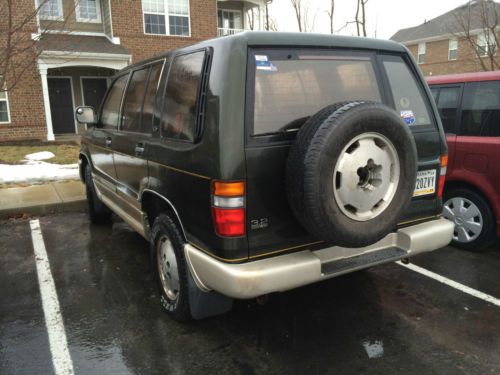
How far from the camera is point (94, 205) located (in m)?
5.72

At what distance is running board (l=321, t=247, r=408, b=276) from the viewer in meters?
2.70

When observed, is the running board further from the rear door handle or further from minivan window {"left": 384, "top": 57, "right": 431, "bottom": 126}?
the rear door handle

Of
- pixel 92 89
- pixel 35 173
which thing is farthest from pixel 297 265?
pixel 92 89

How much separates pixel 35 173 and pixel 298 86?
7.58m

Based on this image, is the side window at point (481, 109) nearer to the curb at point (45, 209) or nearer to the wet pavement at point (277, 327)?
the wet pavement at point (277, 327)

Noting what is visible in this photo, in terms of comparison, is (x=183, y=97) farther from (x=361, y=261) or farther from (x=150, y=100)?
(x=361, y=261)

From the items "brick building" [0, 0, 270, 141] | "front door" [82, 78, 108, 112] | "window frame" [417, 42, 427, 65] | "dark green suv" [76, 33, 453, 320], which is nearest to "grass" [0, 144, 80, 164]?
"brick building" [0, 0, 270, 141]

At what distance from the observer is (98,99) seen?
17.7 meters

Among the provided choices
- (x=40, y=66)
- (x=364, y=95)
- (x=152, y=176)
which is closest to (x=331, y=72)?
(x=364, y=95)

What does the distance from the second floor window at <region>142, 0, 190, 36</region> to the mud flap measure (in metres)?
15.5

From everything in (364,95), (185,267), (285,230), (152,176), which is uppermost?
(364,95)

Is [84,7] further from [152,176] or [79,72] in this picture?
[152,176]

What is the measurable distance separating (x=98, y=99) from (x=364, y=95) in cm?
1658

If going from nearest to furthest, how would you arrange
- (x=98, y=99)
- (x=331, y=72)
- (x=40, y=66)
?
(x=331, y=72) < (x=40, y=66) < (x=98, y=99)
